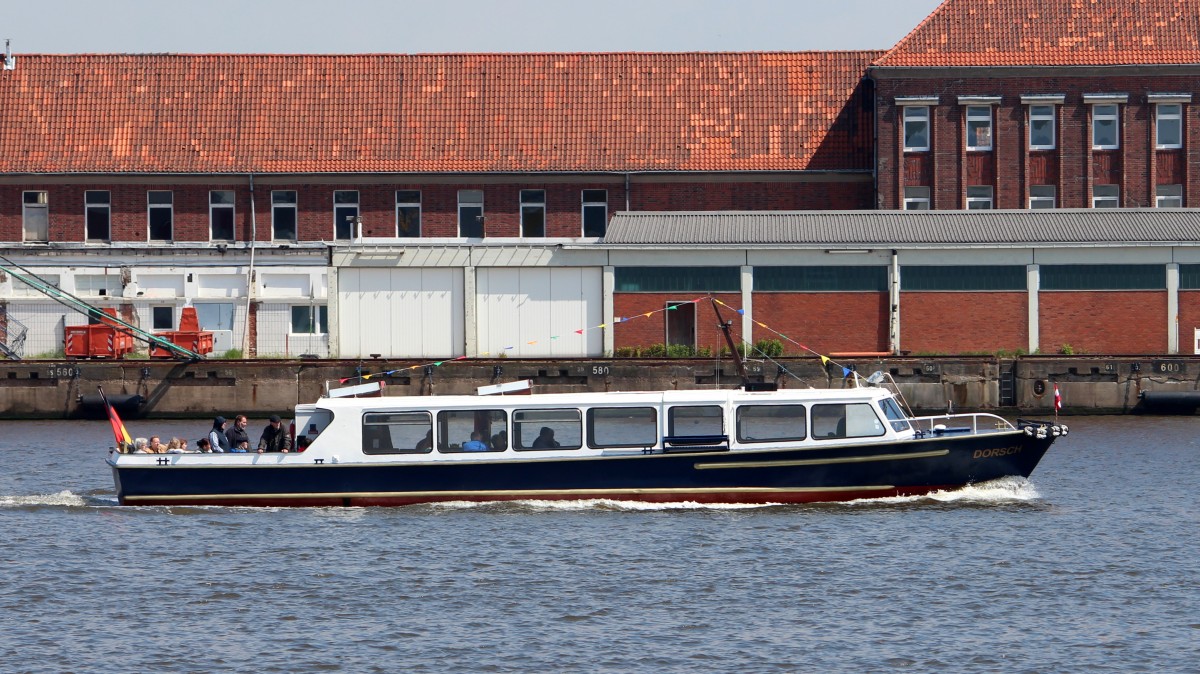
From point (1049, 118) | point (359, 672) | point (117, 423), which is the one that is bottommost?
point (359, 672)

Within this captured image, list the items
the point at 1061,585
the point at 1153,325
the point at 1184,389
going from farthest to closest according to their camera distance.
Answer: the point at 1153,325
the point at 1184,389
the point at 1061,585

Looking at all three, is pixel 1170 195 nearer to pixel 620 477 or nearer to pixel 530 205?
pixel 530 205

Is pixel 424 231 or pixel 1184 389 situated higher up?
pixel 424 231

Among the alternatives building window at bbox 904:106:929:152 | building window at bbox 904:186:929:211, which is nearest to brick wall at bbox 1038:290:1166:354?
building window at bbox 904:186:929:211

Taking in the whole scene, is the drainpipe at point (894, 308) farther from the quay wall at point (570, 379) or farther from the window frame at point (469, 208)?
the window frame at point (469, 208)

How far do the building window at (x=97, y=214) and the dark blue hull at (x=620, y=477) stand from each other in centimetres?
3195

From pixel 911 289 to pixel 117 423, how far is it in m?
28.8

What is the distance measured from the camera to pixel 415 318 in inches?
2228

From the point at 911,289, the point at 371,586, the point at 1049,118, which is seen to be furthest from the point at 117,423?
the point at 1049,118

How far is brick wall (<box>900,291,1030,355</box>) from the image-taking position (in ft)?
176

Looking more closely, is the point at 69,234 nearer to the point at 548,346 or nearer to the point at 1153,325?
the point at 548,346

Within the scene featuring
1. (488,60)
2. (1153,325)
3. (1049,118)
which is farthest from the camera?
(488,60)

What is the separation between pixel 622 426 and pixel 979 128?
32.9m

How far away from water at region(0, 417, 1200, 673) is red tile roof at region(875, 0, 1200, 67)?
90.2 ft
